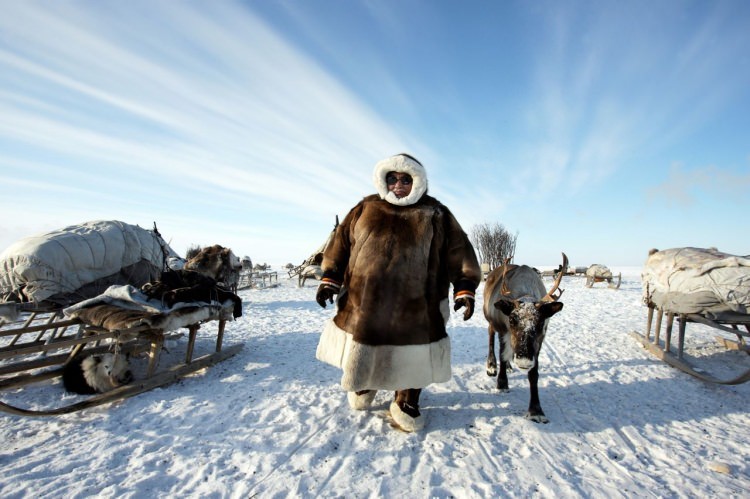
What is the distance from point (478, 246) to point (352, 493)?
143ft

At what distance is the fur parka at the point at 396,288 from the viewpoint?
3.25m

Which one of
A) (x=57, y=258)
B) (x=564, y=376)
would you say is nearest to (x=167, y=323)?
(x=57, y=258)

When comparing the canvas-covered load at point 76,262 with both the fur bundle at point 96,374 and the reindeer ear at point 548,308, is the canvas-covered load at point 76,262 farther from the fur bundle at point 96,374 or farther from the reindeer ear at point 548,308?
the reindeer ear at point 548,308

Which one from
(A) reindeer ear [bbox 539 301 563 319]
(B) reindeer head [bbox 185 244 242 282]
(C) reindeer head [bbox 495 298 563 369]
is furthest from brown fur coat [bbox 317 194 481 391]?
(B) reindeer head [bbox 185 244 242 282]

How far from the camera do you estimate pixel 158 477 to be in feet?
8.96

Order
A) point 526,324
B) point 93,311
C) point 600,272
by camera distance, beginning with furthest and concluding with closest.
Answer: point 600,272
point 93,311
point 526,324

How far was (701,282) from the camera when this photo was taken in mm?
5242

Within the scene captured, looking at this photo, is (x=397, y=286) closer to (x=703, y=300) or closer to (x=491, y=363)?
(x=491, y=363)

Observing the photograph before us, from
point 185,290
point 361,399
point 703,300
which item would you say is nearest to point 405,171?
point 361,399

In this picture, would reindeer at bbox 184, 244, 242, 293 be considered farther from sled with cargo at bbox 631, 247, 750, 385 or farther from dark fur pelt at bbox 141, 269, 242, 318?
sled with cargo at bbox 631, 247, 750, 385

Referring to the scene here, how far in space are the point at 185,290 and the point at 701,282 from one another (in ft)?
25.2

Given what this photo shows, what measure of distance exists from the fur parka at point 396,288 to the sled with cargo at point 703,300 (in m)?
3.55

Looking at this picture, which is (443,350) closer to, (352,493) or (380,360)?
(380,360)

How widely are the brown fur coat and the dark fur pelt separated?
262cm
